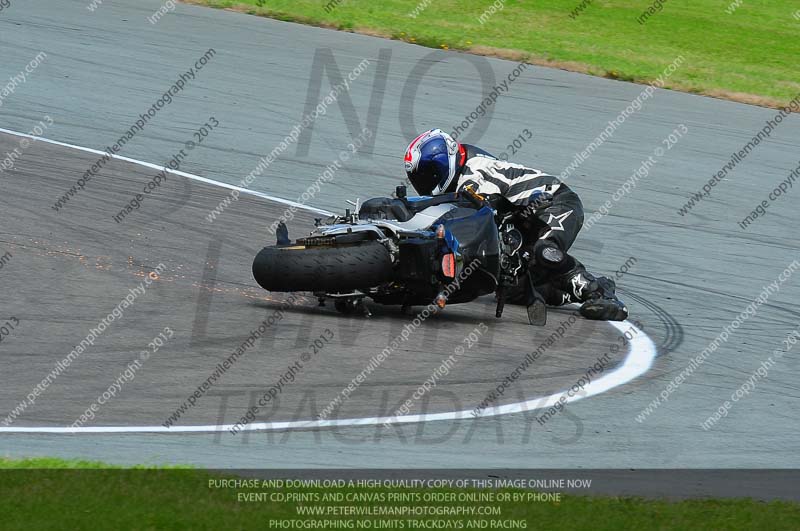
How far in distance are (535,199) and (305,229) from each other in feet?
9.48

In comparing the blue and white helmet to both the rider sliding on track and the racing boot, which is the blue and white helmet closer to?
the rider sliding on track

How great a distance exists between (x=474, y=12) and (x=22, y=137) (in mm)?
13953

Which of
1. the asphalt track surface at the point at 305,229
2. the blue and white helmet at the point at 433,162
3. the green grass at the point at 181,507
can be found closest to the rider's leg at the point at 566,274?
the asphalt track surface at the point at 305,229

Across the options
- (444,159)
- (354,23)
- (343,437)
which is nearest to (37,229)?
(444,159)

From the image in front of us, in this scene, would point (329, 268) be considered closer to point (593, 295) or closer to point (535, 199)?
point (535, 199)

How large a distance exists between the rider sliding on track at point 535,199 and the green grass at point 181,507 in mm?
4406

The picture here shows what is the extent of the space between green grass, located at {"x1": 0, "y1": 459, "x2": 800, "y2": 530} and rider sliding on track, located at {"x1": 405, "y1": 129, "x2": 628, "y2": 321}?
441cm

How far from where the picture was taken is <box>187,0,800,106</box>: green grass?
A: 23266 mm

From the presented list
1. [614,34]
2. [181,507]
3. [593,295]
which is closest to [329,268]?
[593,295]

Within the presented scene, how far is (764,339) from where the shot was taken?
1053 centimetres

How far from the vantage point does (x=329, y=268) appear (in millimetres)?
9539

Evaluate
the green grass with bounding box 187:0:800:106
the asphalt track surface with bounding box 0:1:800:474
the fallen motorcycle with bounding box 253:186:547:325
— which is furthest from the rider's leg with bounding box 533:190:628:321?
the green grass with bounding box 187:0:800:106

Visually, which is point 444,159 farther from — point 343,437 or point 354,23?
point 354,23

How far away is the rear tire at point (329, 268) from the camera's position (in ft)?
31.3
